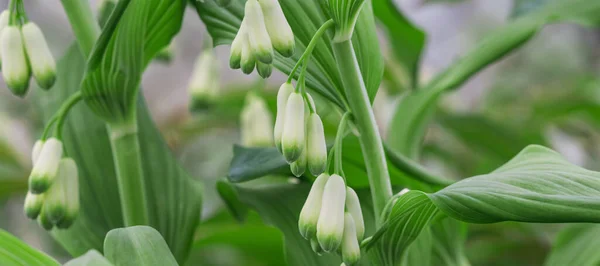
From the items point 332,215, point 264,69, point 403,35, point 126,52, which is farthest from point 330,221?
point 403,35

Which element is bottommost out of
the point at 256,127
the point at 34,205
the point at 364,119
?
the point at 256,127

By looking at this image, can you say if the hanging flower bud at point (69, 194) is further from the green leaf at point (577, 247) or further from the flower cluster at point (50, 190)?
the green leaf at point (577, 247)

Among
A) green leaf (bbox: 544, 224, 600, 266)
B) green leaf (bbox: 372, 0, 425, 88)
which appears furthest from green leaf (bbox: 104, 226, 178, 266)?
green leaf (bbox: 372, 0, 425, 88)

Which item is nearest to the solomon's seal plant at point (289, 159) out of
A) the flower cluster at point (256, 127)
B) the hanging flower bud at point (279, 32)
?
the hanging flower bud at point (279, 32)

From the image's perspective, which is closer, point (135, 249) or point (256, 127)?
Result: point (135, 249)

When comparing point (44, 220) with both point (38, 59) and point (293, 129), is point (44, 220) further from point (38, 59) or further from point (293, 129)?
point (293, 129)

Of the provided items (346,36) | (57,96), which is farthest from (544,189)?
(57,96)
